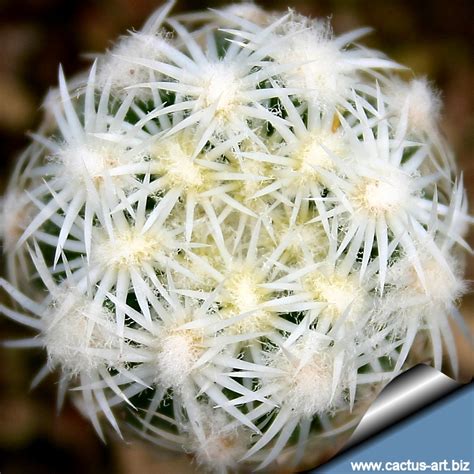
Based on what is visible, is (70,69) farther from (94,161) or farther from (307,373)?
(307,373)

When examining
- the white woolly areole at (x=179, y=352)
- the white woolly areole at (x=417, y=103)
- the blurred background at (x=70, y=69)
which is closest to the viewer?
the white woolly areole at (x=179, y=352)

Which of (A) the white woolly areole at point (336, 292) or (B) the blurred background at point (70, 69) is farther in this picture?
(B) the blurred background at point (70, 69)

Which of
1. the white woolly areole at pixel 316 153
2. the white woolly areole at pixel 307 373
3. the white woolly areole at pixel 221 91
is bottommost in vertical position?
the white woolly areole at pixel 307 373

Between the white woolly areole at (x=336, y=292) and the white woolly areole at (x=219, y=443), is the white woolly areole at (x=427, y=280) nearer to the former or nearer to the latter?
the white woolly areole at (x=336, y=292)

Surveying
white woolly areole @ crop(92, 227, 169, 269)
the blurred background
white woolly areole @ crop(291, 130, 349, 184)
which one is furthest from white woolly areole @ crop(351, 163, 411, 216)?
the blurred background

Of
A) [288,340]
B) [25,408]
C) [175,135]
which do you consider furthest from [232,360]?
[25,408]

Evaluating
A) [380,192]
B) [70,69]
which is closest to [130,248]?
[380,192]

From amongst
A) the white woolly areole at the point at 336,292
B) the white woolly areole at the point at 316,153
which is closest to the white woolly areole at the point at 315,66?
the white woolly areole at the point at 316,153
